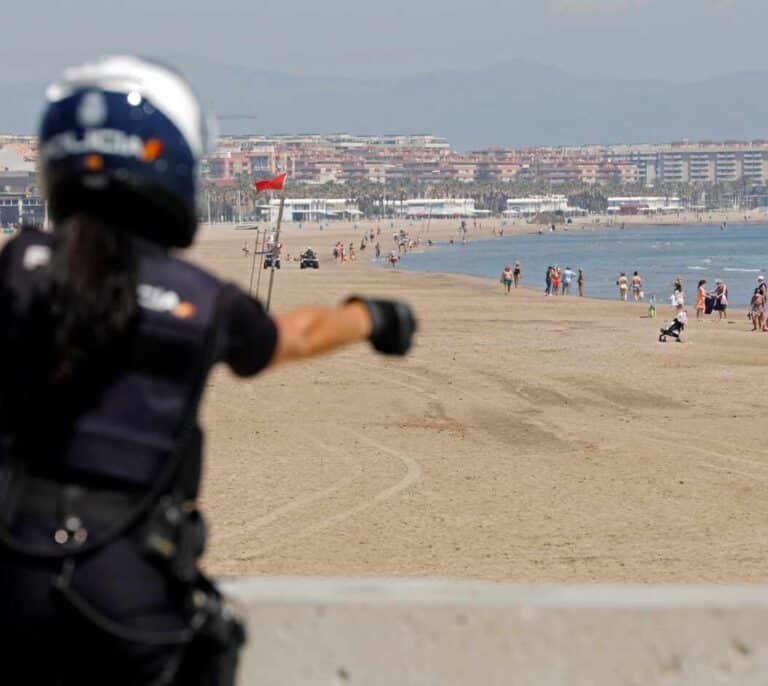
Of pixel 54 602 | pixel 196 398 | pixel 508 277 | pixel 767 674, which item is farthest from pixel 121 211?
pixel 508 277

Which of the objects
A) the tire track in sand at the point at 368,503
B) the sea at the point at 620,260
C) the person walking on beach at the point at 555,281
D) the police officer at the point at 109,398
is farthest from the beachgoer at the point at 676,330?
the police officer at the point at 109,398

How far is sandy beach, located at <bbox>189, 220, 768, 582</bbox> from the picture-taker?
11.1 m

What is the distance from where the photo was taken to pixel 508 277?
1967 inches

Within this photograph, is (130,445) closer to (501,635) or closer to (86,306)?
(86,306)

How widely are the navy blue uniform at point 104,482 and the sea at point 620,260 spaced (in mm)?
48794

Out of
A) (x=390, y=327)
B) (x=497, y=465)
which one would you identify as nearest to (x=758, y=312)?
(x=497, y=465)

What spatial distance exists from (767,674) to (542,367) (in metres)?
21.1

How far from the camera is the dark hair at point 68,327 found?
2.29m

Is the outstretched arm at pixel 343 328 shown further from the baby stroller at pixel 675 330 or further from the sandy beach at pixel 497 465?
the baby stroller at pixel 675 330

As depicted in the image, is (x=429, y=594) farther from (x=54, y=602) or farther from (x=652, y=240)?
(x=652, y=240)

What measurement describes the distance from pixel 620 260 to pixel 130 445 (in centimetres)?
9624

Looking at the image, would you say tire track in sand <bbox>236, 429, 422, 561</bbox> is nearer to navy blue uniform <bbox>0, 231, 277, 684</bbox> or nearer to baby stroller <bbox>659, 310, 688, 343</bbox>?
navy blue uniform <bbox>0, 231, 277, 684</bbox>

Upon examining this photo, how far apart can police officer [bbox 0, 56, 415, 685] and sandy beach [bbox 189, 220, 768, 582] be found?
20.6ft

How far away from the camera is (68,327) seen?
230 cm
